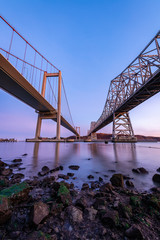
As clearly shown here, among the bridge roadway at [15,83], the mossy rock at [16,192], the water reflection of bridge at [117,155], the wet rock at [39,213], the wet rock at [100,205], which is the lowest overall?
the water reflection of bridge at [117,155]

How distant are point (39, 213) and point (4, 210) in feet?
1.43

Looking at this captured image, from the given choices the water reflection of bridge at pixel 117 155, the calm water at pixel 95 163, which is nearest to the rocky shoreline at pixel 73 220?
the calm water at pixel 95 163

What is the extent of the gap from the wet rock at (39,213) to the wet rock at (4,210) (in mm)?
310

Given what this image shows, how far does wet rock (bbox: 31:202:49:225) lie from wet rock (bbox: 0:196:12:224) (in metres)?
0.31

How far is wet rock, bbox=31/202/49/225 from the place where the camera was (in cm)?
119

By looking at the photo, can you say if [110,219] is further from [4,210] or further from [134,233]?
[4,210]

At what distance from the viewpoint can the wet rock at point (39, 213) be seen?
119cm

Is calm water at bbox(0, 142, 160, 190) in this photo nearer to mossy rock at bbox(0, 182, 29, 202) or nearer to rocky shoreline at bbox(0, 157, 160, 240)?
rocky shoreline at bbox(0, 157, 160, 240)

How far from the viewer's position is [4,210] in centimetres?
124

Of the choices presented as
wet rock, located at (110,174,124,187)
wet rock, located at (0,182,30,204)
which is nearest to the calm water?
wet rock, located at (110,174,124,187)

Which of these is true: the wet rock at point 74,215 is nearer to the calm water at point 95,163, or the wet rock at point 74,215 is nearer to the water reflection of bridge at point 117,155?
the calm water at point 95,163

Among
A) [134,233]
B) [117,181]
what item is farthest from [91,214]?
[117,181]

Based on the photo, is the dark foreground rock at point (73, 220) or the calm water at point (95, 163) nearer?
the dark foreground rock at point (73, 220)

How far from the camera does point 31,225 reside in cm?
116
